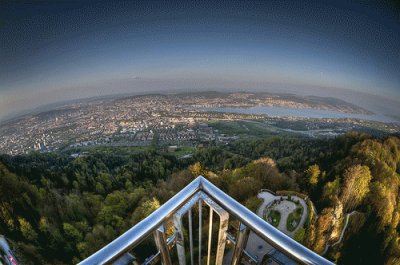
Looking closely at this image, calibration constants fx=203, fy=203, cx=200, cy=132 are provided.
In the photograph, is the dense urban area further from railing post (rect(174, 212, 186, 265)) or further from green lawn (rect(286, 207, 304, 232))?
railing post (rect(174, 212, 186, 265))

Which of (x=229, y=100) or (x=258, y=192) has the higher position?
(x=229, y=100)

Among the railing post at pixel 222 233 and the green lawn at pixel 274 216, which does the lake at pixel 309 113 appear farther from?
the railing post at pixel 222 233

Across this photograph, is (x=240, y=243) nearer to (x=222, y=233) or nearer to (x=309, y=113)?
(x=222, y=233)

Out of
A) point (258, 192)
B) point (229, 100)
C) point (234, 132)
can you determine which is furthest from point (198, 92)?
point (258, 192)

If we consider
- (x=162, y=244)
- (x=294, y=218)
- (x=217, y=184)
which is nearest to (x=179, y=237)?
(x=162, y=244)

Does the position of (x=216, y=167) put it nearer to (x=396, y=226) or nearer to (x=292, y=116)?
(x=292, y=116)

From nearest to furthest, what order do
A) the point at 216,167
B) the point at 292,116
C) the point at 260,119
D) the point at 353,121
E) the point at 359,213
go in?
the point at 359,213 → the point at 353,121 → the point at 216,167 → the point at 292,116 → the point at 260,119
